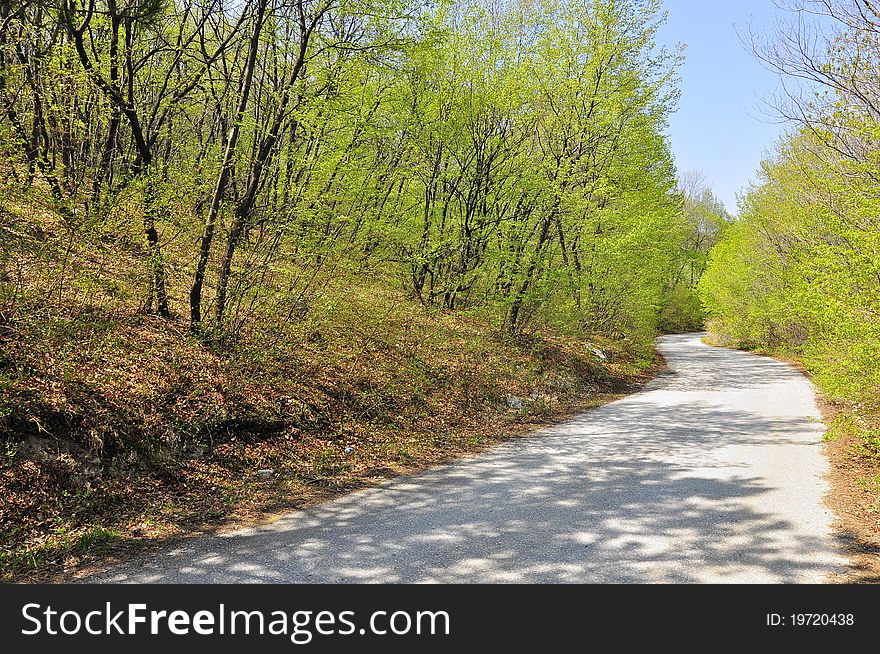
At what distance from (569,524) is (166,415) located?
198 inches

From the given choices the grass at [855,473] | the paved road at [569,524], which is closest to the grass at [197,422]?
the paved road at [569,524]

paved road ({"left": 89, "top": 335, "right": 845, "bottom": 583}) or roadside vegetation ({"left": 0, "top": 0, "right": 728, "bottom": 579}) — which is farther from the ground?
roadside vegetation ({"left": 0, "top": 0, "right": 728, "bottom": 579})

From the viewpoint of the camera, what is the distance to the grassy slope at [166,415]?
18.4 feet

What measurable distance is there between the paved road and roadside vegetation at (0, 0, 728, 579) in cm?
88

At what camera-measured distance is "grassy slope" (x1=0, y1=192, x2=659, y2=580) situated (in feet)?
18.4

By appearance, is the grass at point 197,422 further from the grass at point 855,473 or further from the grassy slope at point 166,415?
the grass at point 855,473

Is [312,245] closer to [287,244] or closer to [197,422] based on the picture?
[287,244]

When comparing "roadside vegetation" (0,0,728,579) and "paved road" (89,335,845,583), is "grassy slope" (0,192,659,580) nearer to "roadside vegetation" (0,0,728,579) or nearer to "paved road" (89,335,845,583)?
"roadside vegetation" (0,0,728,579)

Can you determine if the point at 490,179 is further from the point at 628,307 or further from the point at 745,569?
the point at 745,569

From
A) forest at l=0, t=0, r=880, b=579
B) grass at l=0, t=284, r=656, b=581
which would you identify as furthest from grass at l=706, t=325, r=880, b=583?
grass at l=0, t=284, r=656, b=581

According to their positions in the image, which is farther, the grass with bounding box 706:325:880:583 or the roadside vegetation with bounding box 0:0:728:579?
the roadside vegetation with bounding box 0:0:728:579

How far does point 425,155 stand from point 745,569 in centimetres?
1426

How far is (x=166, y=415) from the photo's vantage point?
712 cm

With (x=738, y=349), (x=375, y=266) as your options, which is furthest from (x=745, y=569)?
(x=738, y=349)
